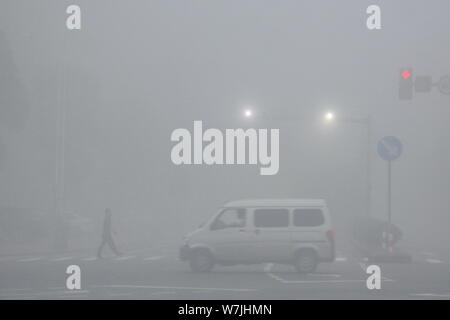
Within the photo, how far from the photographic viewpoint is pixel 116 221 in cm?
4962

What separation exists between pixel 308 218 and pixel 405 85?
4471mm

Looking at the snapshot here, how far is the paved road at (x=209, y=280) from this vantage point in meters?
15.6

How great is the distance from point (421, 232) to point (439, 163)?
15626 millimetres

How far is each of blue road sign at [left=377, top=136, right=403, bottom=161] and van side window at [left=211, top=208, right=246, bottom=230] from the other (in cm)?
552

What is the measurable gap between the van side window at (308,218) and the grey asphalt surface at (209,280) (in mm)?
1238

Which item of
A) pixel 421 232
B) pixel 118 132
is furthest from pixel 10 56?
pixel 421 232

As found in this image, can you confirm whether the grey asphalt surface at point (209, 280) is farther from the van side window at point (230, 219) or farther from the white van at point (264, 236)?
the van side window at point (230, 219)

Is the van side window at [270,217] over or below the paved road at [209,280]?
over

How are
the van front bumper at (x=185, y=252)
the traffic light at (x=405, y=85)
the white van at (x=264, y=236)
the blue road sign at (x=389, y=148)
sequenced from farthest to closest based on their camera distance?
the blue road sign at (x=389, y=148) < the traffic light at (x=405, y=85) < the van front bumper at (x=185, y=252) < the white van at (x=264, y=236)

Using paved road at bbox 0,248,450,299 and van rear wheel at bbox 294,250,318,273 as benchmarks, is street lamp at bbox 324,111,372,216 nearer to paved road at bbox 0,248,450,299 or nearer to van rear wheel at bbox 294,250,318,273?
paved road at bbox 0,248,450,299

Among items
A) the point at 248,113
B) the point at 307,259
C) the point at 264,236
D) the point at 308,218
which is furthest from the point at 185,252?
the point at 248,113

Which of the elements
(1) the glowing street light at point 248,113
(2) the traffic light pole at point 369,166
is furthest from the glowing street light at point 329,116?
(1) the glowing street light at point 248,113

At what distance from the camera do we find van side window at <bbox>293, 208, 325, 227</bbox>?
2117cm
